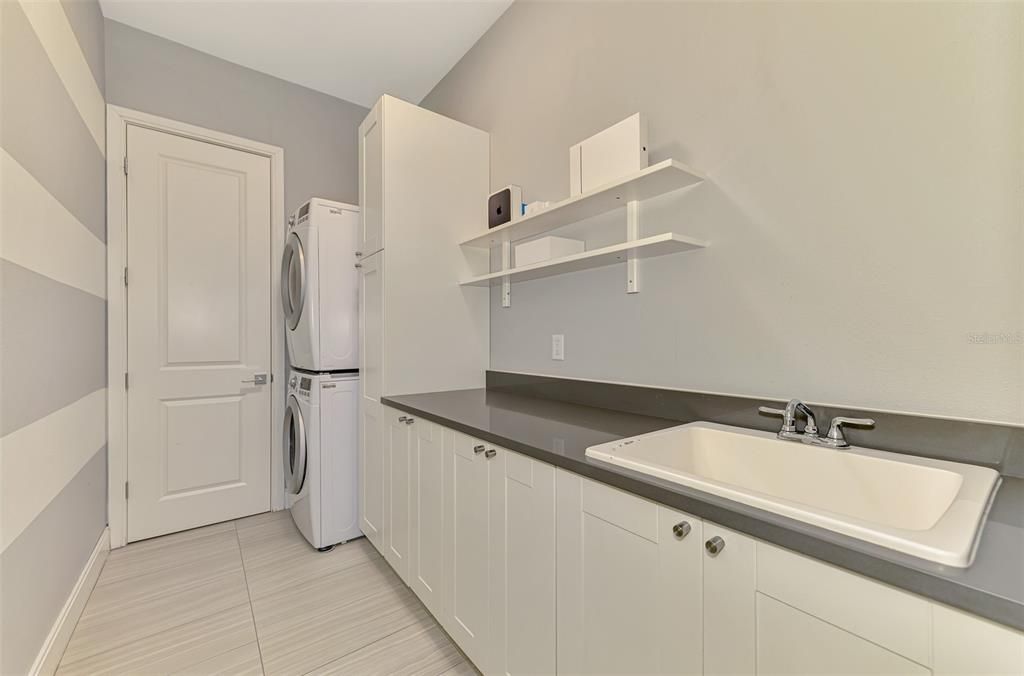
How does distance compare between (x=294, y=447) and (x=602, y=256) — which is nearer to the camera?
(x=602, y=256)

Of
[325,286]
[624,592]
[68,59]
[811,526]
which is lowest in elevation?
[624,592]

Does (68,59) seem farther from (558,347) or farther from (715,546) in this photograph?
(715,546)

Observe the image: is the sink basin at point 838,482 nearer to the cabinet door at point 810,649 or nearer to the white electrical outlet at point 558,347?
the cabinet door at point 810,649

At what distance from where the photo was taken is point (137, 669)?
1.50 m

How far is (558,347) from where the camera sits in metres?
1.91

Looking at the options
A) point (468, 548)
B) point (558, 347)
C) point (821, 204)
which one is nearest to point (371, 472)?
point (468, 548)

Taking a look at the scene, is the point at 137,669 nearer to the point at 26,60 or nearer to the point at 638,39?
the point at 26,60

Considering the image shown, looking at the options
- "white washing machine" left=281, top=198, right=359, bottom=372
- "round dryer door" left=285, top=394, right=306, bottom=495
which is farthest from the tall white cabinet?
"round dryer door" left=285, top=394, right=306, bottom=495

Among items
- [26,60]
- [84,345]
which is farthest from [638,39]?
[84,345]

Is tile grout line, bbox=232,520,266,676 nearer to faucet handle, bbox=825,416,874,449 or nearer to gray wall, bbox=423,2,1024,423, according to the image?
gray wall, bbox=423,2,1024,423

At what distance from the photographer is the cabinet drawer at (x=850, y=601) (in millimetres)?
525

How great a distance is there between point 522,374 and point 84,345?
6.59 ft

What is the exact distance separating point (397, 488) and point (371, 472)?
0.35 meters

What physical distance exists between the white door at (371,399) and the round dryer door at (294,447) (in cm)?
31
